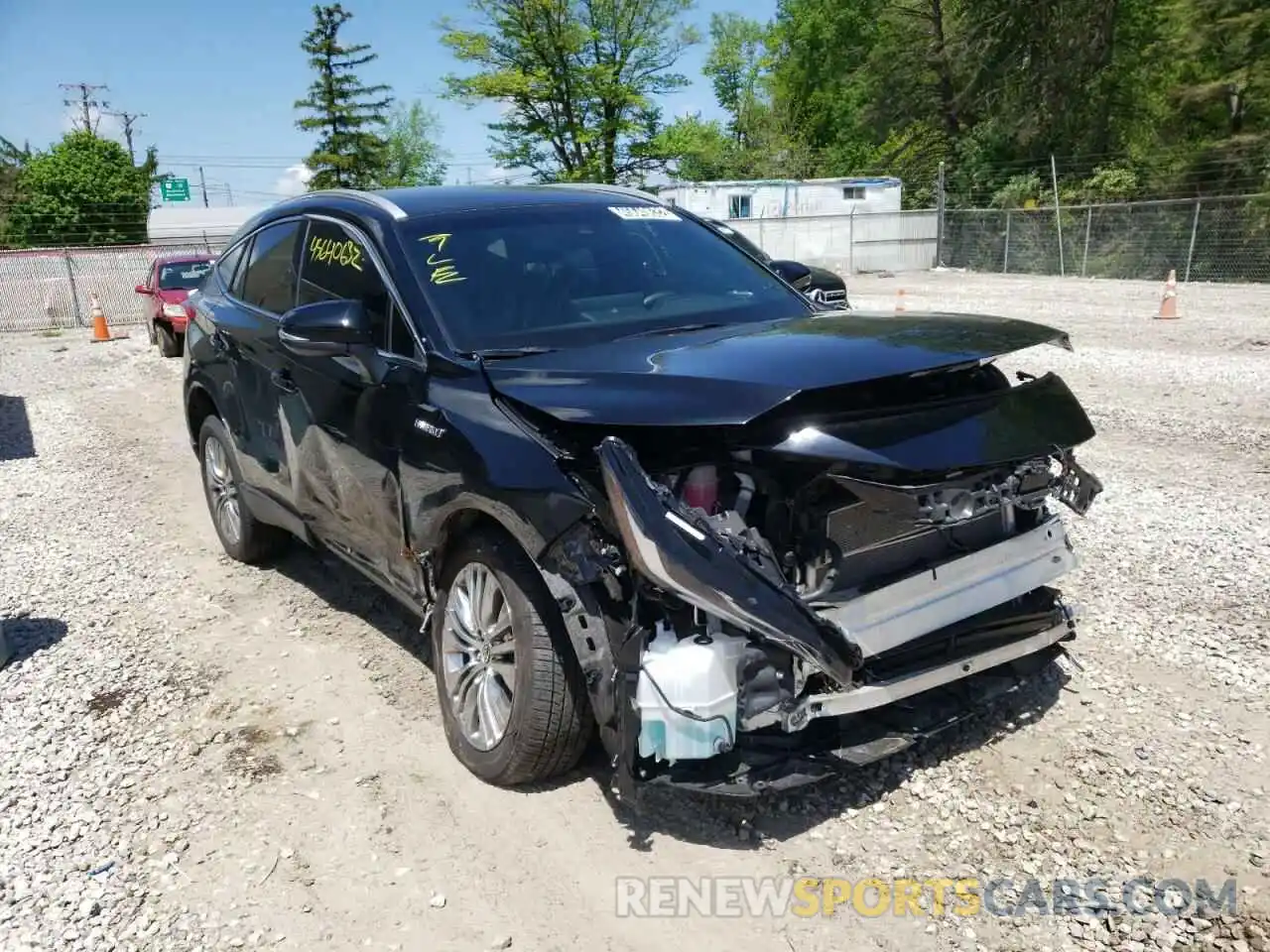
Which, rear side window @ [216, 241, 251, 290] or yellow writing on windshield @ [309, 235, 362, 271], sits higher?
yellow writing on windshield @ [309, 235, 362, 271]

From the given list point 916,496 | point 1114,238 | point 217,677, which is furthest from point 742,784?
point 1114,238

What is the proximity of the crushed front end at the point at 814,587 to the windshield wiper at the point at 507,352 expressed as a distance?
0.76 metres

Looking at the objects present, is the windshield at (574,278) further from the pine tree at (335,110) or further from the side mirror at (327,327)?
the pine tree at (335,110)

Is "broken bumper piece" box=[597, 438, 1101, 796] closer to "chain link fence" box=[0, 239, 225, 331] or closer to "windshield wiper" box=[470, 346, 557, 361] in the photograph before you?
"windshield wiper" box=[470, 346, 557, 361]

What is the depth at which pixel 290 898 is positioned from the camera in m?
2.89

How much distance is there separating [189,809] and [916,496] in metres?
2.61

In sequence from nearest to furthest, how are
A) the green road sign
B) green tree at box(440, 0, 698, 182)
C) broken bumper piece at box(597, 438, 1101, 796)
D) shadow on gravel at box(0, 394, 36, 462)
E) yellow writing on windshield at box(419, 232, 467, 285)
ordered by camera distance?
broken bumper piece at box(597, 438, 1101, 796)
yellow writing on windshield at box(419, 232, 467, 285)
shadow on gravel at box(0, 394, 36, 462)
green tree at box(440, 0, 698, 182)
the green road sign

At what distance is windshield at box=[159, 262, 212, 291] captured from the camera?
1695 cm

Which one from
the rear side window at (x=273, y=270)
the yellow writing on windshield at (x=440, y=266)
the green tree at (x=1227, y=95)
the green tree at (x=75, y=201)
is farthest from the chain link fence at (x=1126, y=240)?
the green tree at (x=75, y=201)

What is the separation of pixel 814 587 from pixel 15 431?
10.9 meters

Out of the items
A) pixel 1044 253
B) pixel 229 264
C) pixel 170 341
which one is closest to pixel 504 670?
pixel 229 264

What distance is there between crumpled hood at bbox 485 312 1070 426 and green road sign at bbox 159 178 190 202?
236 feet

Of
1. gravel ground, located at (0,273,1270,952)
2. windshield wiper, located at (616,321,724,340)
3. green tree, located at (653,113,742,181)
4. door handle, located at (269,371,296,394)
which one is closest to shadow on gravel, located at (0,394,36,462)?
gravel ground, located at (0,273,1270,952)

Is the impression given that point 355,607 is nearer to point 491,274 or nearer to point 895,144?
point 491,274
